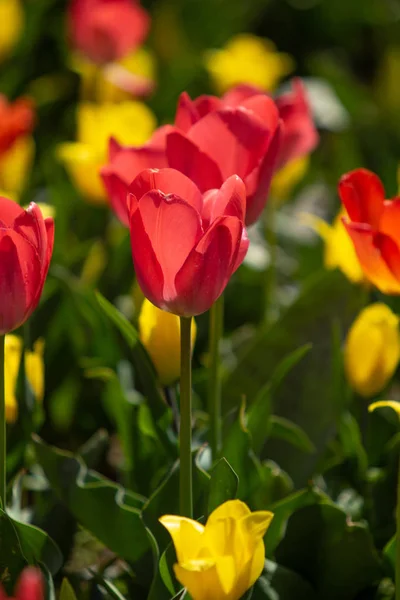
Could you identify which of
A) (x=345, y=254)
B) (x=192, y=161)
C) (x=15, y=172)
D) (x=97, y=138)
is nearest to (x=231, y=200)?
(x=192, y=161)

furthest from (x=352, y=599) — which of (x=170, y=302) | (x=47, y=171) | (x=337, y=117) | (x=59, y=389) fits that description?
(x=337, y=117)

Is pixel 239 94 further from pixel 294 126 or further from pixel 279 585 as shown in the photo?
pixel 279 585

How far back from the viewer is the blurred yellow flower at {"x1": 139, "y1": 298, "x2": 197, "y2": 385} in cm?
102

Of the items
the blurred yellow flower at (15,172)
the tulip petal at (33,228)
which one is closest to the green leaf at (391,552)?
the tulip petal at (33,228)

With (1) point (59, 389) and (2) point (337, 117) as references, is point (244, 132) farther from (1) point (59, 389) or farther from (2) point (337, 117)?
(2) point (337, 117)

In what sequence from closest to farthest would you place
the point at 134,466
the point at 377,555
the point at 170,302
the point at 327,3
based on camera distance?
the point at 170,302 < the point at 377,555 < the point at 134,466 < the point at 327,3

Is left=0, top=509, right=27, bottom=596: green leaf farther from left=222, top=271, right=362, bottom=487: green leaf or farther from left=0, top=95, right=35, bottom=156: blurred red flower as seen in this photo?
left=0, top=95, right=35, bottom=156: blurred red flower

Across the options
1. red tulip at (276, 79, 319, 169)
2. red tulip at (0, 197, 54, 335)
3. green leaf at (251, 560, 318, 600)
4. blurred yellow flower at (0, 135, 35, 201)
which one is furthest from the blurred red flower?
green leaf at (251, 560, 318, 600)

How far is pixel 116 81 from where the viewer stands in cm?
197

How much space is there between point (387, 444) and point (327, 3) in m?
2.38

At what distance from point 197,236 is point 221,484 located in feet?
0.83

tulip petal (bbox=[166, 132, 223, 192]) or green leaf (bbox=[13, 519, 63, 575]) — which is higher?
tulip petal (bbox=[166, 132, 223, 192])

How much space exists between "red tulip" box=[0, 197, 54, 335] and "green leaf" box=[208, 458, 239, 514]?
0.23m

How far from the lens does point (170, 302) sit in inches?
32.7
